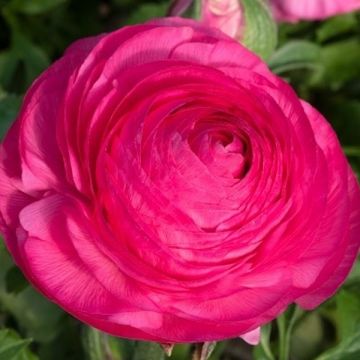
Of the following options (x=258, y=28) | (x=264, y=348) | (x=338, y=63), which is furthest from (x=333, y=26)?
(x=264, y=348)

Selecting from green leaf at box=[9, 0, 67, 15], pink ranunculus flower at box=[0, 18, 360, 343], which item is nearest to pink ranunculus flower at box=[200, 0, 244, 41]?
pink ranunculus flower at box=[0, 18, 360, 343]

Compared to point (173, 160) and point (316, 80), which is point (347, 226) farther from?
point (316, 80)

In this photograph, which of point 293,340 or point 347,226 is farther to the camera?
point 293,340

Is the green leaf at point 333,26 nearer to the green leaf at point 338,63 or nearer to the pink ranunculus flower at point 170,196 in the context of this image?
the green leaf at point 338,63

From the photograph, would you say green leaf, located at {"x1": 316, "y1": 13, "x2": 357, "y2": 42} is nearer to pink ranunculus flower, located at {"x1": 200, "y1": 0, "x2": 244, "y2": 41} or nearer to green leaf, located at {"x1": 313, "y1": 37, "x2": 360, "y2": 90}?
green leaf, located at {"x1": 313, "y1": 37, "x2": 360, "y2": 90}

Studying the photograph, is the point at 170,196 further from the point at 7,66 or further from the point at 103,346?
the point at 7,66

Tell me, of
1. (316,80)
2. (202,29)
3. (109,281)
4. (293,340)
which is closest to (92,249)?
(109,281)
